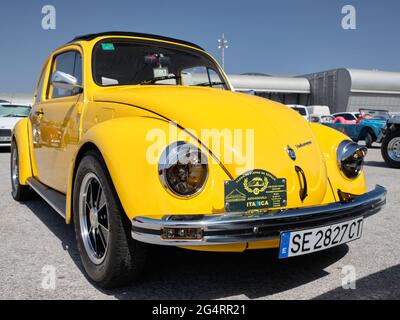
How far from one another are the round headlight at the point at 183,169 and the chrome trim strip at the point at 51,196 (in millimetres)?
1162

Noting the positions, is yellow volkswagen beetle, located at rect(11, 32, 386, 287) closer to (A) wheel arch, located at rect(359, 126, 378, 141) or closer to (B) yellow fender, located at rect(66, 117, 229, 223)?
(B) yellow fender, located at rect(66, 117, 229, 223)

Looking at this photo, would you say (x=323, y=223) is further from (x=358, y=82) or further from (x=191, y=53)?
(x=358, y=82)

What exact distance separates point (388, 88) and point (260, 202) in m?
42.0

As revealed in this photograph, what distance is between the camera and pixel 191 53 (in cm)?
412

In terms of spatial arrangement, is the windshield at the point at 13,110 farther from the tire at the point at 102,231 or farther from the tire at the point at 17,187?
the tire at the point at 102,231

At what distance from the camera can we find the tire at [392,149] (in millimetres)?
8914

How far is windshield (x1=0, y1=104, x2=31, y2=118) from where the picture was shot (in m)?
12.6

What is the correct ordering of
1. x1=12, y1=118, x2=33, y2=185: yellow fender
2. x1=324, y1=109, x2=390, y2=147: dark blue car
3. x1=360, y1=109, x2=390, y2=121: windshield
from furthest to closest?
x1=360, y1=109, x2=390, y2=121: windshield < x1=324, y1=109, x2=390, y2=147: dark blue car < x1=12, y1=118, x2=33, y2=185: yellow fender

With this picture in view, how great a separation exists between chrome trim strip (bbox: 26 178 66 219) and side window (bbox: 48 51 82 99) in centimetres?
89

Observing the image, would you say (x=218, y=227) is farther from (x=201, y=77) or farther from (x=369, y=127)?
(x=369, y=127)

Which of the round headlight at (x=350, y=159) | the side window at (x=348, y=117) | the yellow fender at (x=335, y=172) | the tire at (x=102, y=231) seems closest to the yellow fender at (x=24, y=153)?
the tire at (x=102, y=231)

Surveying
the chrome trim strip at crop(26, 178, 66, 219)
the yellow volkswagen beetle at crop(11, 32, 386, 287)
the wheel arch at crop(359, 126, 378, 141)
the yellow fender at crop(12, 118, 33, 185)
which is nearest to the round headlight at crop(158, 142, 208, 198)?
the yellow volkswagen beetle at crop(11, 32, 386, 287)

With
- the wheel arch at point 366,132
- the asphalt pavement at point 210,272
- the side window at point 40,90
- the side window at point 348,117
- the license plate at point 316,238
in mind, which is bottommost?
the wheel arch at point 366,132
